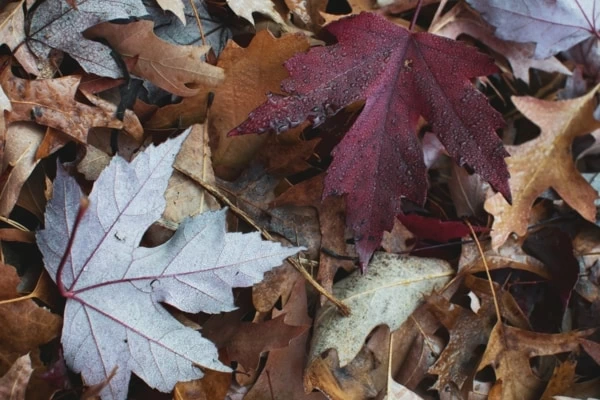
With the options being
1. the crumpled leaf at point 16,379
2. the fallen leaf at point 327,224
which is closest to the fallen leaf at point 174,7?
the fallen leaf at point 327,224

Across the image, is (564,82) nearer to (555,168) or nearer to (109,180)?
(555,168)

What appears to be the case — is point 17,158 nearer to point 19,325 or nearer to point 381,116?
point 19,325

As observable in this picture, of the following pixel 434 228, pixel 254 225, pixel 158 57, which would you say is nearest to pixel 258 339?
pixel 254 225

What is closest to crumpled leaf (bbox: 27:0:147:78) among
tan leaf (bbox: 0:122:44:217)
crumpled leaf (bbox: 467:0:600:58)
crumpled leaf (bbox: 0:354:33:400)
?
tan leaf (bbox: 0:122:44:217)

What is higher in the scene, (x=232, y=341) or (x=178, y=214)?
(x=178, y=214)

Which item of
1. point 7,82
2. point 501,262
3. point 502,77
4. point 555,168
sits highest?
point 7,82

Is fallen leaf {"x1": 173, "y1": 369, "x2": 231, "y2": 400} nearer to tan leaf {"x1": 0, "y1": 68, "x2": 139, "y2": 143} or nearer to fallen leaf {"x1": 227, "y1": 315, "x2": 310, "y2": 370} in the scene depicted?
fallen leaf {"x1": 227, "y1": 315, "x2": 310, "y2": 370}

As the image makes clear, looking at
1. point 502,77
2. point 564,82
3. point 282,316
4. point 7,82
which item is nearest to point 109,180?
point 7,82
